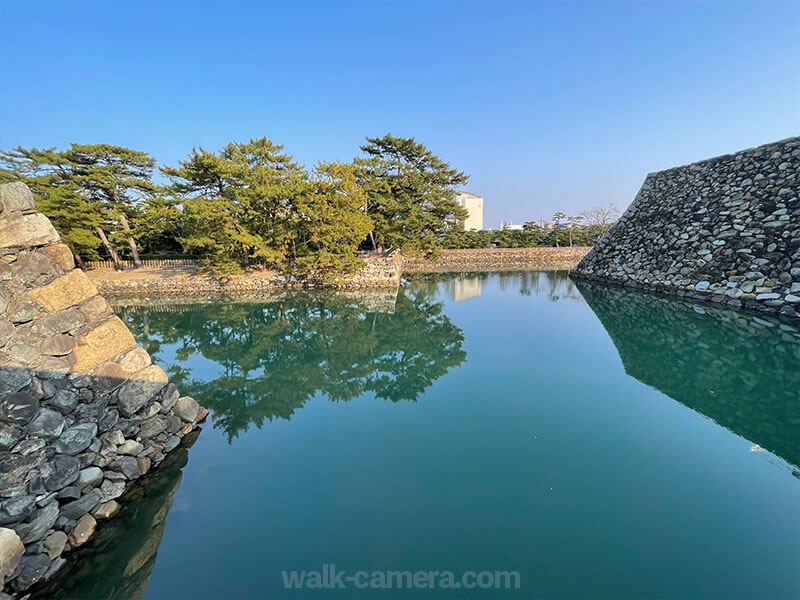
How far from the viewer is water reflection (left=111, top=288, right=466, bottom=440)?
3.87 metres

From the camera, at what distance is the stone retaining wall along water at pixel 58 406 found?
1788mm

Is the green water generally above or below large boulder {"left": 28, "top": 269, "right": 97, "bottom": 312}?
below

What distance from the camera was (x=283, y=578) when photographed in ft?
5.36

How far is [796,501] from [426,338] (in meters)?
4.41

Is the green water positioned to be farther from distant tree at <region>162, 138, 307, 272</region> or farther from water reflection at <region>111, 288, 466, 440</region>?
distant tree at <region>162, 138, 307, 272</region>

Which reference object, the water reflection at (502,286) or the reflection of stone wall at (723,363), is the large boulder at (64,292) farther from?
the water reflection at (502,286)

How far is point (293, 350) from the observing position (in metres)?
5.52

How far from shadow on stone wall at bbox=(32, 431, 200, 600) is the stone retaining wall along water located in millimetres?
63

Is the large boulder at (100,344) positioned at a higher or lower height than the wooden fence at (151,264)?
higher

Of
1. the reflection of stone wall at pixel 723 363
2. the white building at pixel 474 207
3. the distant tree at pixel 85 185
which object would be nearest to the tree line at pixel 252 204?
the distant tree at pixel 85 185

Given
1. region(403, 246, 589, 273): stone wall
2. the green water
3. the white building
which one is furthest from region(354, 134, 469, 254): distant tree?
the white building

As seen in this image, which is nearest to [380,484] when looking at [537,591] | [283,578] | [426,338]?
[283,578]

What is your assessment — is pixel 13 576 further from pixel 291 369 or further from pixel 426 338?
pixel 426 338

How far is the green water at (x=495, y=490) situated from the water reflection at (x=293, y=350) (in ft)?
0.16
